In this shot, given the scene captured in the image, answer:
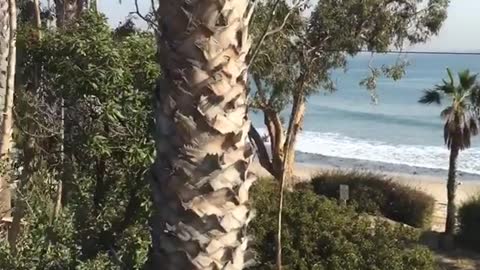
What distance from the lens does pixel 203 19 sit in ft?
9.20

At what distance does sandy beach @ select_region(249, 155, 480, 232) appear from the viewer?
90.4 feet

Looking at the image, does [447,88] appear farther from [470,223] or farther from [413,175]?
[413,175]

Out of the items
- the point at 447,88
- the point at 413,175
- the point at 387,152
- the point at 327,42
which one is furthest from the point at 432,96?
the point at 387,152

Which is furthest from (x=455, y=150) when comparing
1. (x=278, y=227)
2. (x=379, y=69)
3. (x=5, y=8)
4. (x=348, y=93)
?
(x=348, y=93)

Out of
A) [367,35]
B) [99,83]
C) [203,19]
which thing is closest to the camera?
[203,19]

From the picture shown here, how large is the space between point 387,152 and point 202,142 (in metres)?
36.3

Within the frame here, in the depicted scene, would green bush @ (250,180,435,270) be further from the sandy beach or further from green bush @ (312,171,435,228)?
the sandy beach

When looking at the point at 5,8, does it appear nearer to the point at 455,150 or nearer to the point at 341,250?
the point at 341,250

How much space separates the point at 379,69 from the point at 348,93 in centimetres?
4594

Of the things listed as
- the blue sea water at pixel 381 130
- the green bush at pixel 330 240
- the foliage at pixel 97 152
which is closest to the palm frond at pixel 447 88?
the blue sea water at pixel 381 130

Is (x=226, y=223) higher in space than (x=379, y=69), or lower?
lower

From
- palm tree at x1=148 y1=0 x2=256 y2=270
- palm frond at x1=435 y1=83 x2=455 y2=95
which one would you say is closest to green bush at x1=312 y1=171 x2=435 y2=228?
palm frond at x1=435 y1=83 x2=455 y2=95

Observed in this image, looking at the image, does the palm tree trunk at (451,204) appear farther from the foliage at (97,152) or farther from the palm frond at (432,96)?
the foliage at (97,152)

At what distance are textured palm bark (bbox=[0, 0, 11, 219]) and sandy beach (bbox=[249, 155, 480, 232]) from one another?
18.0 metres
